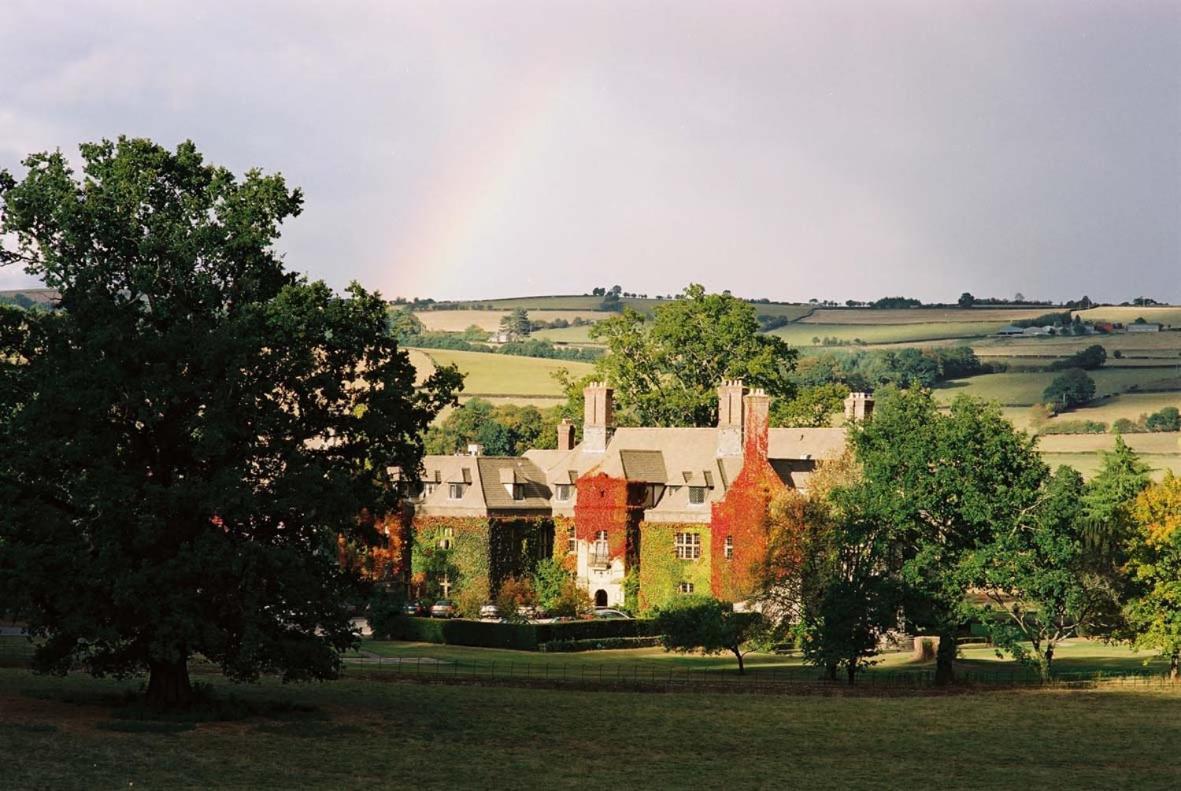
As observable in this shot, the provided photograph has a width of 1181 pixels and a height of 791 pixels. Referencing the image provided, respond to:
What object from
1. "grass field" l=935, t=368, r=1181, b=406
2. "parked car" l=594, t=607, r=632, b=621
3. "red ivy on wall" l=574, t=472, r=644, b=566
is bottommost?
"parked car" l=594, t=607, r=632, b=621

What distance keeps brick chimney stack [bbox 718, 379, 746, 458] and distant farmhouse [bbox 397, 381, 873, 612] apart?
0.08m

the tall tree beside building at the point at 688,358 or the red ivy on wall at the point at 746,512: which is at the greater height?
the tall tree beside building at the point at 688,358

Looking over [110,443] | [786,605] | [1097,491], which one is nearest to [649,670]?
[786,605]

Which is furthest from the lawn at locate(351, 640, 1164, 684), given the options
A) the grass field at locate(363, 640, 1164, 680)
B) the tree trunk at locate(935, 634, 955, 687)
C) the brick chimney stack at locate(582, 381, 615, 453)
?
the brick chimney stack at locate(582, 381, 615, 453)

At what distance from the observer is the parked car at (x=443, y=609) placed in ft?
314

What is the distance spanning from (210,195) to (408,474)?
10.1m

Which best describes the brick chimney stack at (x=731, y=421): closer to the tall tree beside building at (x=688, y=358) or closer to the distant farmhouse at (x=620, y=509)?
the distant farmhouse at (x=620, y=509)

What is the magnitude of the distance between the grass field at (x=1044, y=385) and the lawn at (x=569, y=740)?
128 meters

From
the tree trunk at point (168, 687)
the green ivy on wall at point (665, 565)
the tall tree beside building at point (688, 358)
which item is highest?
the tall tree beside building at point (688, 358)

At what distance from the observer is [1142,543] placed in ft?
242

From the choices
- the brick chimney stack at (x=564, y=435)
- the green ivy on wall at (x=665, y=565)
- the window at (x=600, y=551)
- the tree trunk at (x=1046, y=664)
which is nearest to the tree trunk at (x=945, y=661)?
the tree trunk at (x=1046, y=664)

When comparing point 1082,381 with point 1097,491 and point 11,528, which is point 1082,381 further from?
point 11,528

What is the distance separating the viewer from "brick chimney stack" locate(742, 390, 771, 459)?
316ft

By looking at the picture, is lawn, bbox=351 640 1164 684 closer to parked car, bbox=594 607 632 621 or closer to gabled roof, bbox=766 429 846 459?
parked car, bbox=594 607 632 621
